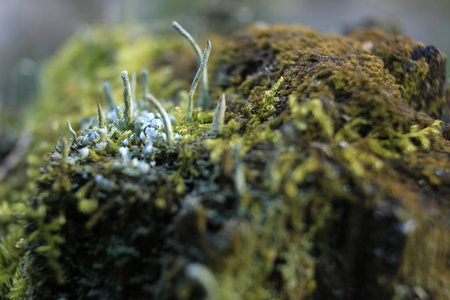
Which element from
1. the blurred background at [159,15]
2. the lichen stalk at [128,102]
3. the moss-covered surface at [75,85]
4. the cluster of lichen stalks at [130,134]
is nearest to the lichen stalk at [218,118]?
the cluster of lichen stalks at [130,134]

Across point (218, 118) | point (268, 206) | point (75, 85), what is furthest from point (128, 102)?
point (75, 85)

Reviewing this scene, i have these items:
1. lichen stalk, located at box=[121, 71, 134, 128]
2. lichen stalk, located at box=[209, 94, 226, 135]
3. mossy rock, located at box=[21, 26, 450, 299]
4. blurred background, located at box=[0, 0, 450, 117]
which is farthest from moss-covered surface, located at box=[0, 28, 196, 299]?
blurred background, located at box=[0, 0, 450, 117]

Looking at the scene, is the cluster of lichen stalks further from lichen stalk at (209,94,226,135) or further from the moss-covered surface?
the moss-covered surface

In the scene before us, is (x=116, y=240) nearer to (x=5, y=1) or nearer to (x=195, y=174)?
(x=195, y=174)

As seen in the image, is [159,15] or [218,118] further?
[159,15]

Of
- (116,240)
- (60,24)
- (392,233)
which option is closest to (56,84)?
(116,240)

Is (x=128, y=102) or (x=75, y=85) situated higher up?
(x=75, y=85)

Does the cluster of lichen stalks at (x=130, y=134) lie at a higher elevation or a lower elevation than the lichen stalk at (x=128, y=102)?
lower

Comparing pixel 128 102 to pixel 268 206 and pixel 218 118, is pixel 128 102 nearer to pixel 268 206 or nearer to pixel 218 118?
pixel 218 118

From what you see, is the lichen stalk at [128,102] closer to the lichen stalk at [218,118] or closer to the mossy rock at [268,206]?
the mossy rock at [268,206]
